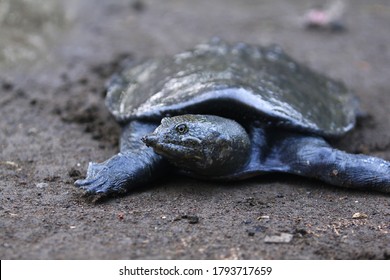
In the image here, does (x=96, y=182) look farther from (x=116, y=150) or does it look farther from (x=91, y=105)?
(x=91, y=105)

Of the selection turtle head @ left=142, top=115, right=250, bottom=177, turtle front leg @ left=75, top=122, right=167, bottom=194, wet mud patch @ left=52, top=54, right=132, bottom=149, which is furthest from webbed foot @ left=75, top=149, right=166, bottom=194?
wet mud patch @ left=52, top=54, right=132, bottom=149

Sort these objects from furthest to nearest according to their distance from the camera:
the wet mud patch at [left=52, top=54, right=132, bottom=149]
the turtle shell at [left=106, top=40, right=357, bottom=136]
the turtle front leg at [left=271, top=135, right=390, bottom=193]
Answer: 1. the wet mud patch at [left=52, top=54, right=132, bottom=149]
2. the turtle shell at [left=106, top=40, right=357, bottom=136]
3. the turtle front leg at [left=271, top=135, right=390, bottom=193]

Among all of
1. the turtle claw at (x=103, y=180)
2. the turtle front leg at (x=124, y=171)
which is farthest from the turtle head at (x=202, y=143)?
the turtle claw at (x=103, y=180)

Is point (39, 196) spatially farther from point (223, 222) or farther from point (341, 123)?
point (341, 123)

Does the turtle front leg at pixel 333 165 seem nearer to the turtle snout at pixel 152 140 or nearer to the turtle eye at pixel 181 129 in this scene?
the turtle eye at pixel 181 129

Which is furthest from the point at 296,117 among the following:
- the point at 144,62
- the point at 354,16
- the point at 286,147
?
the point at 354,16

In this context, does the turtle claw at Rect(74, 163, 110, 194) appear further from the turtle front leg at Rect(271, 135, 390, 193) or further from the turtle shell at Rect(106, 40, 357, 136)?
the turtle front leg at Rect(271, 135, 390, 193)

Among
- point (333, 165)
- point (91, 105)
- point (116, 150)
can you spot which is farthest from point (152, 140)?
point (91, 105)
